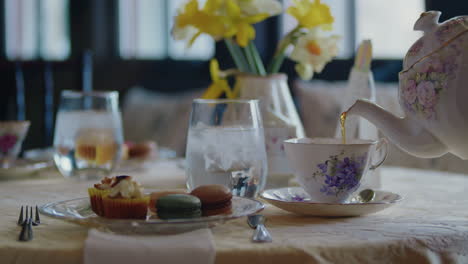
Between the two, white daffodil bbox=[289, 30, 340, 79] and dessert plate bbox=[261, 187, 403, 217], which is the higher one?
white daffodil bbox=[289, 30, 340, 79]

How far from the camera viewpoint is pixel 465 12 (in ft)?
8.07

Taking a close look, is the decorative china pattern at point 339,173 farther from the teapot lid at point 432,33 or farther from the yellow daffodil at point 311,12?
the yellow daffodil at point 311,12

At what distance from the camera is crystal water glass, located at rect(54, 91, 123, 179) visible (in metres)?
1.13

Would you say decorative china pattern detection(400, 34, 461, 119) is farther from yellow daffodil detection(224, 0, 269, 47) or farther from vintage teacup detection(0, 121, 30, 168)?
vintage teacup detection(0, 121, 30, 168)

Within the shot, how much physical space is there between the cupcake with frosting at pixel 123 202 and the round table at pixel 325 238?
0.04 metres

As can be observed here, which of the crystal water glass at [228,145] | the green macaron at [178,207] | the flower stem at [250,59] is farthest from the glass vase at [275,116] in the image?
the green macaron at [178,207]

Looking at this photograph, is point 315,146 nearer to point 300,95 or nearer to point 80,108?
point 80,108

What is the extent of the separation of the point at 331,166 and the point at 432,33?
0.20 m

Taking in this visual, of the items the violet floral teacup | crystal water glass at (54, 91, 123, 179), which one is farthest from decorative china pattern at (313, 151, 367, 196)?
crystal water glass at (54, 91, 123, 179)

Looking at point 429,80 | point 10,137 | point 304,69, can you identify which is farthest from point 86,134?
point 429,80

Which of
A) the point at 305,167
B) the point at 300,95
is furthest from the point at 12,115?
the point at 305,167

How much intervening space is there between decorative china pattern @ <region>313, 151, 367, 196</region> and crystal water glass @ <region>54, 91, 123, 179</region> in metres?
0.52

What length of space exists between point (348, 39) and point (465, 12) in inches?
24.1

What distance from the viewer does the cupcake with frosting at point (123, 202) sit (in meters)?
0.65
